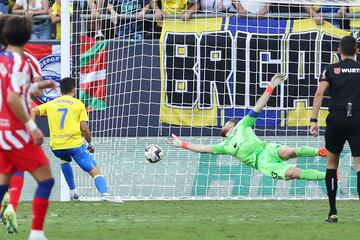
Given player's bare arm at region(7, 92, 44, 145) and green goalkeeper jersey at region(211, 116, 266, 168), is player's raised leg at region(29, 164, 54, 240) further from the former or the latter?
green goalkeeper jersey at region(211, 116, 266, 168)

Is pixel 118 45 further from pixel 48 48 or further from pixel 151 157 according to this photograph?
A: pixel 151 157

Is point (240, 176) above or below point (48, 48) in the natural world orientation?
below

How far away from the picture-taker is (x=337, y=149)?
42.0ft

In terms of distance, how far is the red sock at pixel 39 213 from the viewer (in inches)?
377

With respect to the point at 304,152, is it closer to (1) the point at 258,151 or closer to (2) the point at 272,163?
(2) the point at 272,163

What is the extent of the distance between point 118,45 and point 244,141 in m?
3.85

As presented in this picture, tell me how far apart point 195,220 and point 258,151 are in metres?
3.94

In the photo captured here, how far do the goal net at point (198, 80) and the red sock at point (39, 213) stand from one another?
10086mm

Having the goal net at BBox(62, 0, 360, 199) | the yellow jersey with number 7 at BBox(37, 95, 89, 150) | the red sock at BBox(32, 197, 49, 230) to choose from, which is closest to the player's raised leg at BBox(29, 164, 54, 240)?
the red sock at BBox(32, 197, 49, 230)

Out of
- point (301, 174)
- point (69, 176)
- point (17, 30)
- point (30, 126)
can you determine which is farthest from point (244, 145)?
point (30, 126)

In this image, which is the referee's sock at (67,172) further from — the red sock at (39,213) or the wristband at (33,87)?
the red sock at (39,213)

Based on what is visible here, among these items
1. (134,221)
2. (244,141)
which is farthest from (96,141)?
(134,221)

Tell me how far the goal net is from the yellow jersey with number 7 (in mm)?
2026

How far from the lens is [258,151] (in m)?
17.1
